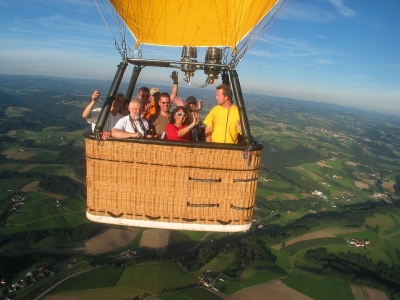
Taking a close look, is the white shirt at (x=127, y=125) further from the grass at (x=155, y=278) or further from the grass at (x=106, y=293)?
the grass at (x=155, y=278)

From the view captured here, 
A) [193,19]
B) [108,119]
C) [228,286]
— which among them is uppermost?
[193,19]

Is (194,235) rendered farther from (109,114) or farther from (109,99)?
(109,99)

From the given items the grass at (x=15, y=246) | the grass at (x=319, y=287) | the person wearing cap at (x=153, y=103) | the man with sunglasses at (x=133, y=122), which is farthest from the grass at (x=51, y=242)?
the man with sunglasses at (x=133, y=122)

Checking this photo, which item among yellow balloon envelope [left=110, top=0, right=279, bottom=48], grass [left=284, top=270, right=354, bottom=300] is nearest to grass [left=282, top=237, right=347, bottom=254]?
grass [left=284, top=270, right=354, bottom=300]

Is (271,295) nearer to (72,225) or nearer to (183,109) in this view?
(72,225)

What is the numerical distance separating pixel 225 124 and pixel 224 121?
28 mm

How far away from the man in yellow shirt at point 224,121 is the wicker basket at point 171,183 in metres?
0.47

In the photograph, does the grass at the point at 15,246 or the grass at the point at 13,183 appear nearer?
the grass at the point at 15,246

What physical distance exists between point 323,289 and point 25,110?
53351 millimetres

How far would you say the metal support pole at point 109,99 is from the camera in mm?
1826

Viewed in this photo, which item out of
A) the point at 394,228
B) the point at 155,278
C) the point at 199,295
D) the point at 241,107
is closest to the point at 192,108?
the point at 241,107

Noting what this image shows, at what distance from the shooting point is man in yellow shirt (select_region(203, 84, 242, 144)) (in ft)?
7.75

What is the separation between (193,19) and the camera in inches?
97.3

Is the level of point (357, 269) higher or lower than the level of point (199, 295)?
lower
